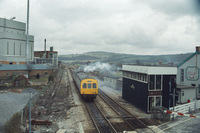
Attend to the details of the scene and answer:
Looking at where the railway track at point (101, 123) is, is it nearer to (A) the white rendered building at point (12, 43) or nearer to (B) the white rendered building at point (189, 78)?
(B) the white rendered building at point (189, 78)

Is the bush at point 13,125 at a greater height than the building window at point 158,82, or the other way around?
the building window at point 158,82

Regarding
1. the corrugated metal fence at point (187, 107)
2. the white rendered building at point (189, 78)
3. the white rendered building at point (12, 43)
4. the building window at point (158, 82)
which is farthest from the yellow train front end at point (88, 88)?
the white rendered building at point (12, 43)

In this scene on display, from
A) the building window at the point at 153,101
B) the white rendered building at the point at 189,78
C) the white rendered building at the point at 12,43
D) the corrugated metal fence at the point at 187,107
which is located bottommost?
the corrugated metal fence at the point at 187,107

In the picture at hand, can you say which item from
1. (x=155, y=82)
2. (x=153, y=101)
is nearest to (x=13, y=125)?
(x=153, y=101)

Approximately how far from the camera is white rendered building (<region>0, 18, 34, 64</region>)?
64.4m

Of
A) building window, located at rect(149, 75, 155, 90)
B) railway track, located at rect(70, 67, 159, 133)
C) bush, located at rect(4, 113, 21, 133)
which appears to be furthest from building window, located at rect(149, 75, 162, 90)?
bush, located at rect(4, 113, 21, 133)

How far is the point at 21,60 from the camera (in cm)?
6775

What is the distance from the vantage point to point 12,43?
67.7m

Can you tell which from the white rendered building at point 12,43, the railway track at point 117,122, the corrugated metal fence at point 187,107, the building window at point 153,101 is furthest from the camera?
the white rendered building at point 12,43

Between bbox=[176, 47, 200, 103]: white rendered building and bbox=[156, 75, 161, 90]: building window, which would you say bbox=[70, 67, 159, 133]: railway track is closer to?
bbox=[156, 75, 161, 90]: building window

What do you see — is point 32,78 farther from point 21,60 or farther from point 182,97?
point 182,97

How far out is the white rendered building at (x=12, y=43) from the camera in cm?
6437

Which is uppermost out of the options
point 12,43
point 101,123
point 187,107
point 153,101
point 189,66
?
point 12,43

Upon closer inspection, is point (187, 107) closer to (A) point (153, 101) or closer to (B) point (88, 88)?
(A) point (153, 101)
